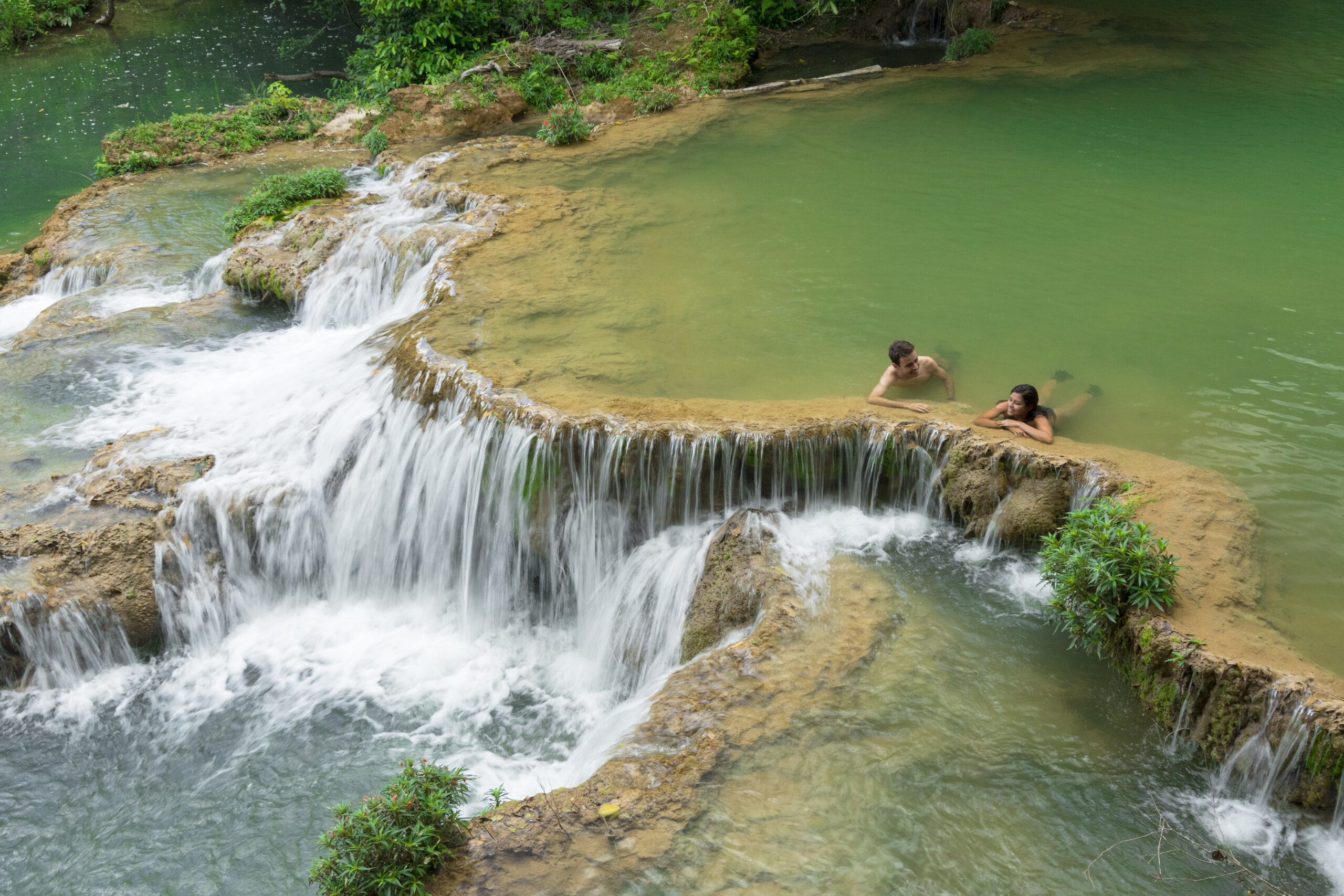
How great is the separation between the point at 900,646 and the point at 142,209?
13.5 metres

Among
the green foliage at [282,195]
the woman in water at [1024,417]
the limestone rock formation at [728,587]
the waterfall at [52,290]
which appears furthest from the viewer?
the green foliage at [282,195]

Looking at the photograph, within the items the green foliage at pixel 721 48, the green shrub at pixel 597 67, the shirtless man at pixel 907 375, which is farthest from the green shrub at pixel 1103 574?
→ the green shrub at pixel 597 67

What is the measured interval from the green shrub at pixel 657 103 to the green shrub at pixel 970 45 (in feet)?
17.5

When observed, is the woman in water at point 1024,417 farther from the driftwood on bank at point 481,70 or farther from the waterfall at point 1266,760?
the driftwood on bank at point 481,70

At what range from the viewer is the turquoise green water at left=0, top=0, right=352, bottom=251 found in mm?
16875

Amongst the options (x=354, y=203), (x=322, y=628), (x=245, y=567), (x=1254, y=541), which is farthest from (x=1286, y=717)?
(x=354, y=203)

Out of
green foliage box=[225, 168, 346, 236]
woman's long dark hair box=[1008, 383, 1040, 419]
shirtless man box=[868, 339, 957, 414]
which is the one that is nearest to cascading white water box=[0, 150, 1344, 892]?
shirtless man box=[868, 339, 957, 414]

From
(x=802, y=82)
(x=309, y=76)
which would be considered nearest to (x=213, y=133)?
(x=309, y=76)

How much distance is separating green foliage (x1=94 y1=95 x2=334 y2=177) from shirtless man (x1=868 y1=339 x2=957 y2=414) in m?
13.1

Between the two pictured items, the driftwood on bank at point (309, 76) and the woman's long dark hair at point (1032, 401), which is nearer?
the woman's long dark hair at point (1032, 401)

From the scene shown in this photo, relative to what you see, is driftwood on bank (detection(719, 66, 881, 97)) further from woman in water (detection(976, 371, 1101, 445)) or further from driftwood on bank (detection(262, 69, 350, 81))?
driftwood on bank (detection(262, 69, 350, 81))

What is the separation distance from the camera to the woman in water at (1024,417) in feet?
23.5

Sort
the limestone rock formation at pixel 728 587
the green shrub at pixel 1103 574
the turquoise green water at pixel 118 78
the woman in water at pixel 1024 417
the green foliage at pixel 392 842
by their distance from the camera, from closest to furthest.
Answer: the green foliage at pixel 392 842, the green shrub at pixel 1103 574, the limestone rock formation at pixel 728 587, the woman in water at pixel 1024 417, the turquoise green water at pixel 118 78

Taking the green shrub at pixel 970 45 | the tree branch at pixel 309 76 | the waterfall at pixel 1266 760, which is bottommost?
the waterfall at pixel 1266 760
